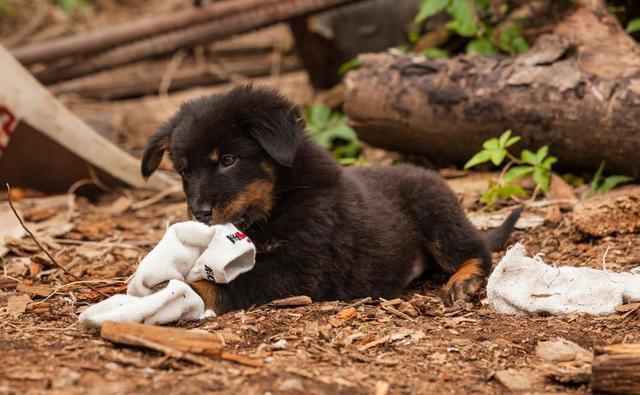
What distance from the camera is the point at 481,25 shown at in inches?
274

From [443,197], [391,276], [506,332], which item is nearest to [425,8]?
[443,197]

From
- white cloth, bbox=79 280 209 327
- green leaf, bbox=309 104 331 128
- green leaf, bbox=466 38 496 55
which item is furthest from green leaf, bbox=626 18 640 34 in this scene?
white cloth, bbox=79 280 209 327

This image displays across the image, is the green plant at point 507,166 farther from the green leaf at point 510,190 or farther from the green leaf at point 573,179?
the green leaf at point 573,179

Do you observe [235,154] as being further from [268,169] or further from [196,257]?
[196,257]

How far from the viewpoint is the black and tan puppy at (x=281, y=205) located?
4.15 meters

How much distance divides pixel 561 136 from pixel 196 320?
3.08 meters

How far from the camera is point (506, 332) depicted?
382 cm

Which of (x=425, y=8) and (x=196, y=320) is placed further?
(x=425, y=8)

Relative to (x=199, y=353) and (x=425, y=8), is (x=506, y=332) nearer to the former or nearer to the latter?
(x=199, y=353)

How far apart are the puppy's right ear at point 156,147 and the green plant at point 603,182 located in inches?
112

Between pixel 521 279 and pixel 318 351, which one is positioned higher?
pixel 318 351

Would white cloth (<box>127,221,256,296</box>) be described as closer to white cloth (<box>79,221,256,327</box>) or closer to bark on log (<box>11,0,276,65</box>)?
white cloth (<box>79,221,256,327</box>)

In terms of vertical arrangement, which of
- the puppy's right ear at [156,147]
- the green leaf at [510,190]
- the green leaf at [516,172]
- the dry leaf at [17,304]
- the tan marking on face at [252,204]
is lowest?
the green leaf at [510,190]

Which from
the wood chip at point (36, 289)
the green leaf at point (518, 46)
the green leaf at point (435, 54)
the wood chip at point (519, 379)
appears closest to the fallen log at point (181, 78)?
the green leaf at point (435, 54)
